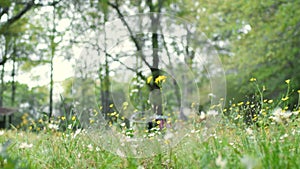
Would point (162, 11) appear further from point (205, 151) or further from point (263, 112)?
point (205, 151)

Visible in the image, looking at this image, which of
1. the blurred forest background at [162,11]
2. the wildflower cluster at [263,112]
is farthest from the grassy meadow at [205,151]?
the blurred forest background at [162,11]

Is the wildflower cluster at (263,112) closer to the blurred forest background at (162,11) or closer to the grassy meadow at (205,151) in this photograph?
the grassy meadow at (205,151)

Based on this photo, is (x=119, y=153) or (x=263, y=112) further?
(x=263, y=112)

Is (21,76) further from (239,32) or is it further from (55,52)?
(239,32)

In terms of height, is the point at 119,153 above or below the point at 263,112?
below

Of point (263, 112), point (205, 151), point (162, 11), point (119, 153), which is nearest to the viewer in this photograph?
point (205, 151)

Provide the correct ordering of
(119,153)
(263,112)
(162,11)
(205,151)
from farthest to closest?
(162,11) → (263,112) → (119,153) → (205,151)

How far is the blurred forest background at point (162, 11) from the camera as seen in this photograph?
9391mm

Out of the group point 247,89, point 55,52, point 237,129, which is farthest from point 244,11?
point 237,129

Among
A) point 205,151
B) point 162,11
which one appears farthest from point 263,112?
point 162,11

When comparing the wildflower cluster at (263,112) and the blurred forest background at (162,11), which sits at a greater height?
the blurred forest background at (162,11)

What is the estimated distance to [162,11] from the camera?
10312 millimetres

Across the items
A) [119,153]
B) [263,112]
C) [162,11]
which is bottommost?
[119,153]

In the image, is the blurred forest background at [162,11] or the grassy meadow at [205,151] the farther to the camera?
the blurred forest background at [162,11]
